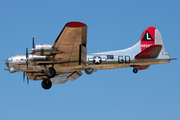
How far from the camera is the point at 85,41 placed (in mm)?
21688

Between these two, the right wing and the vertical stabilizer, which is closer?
the right wing

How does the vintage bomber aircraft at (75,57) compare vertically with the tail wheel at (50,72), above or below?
above

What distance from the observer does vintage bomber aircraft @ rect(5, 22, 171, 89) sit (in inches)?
847

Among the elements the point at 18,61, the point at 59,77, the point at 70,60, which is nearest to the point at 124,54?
the point at 70,60

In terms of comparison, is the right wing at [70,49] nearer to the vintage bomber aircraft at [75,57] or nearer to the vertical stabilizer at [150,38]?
the vintage bomber aircraft at [75,57]

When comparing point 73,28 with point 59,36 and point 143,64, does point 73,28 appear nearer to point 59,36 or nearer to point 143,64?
point 59,36

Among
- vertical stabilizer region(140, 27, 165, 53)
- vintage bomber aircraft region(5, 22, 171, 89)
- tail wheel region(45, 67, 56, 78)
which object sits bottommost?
tail wheel region(45, 67, 56, 78)

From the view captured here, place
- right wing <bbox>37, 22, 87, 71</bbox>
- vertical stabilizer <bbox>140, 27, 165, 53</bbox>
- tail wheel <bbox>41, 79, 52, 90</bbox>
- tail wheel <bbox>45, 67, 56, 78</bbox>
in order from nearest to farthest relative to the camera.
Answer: right wing <bbox>37, 22, 87, 71</bbox>
tail wheel <bbox>45, 67, 56, 78</bbox>
tail wheel <bbox>41, 79, 52, 90</bbox>
vertical stabilizer <bbox>140, 27, 165, 53</bbox>

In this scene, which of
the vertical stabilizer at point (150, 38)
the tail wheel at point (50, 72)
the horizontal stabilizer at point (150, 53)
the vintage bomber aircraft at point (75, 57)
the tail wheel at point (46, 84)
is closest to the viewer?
the vintage bomber aircraft at point (75, 57)

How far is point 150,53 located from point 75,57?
6.71m

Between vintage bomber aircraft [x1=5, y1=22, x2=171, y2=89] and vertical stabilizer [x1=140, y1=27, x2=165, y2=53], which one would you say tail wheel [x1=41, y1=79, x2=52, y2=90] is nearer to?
vintage bomber aircraft [x1=5, y1=22, x2=171, y2=89]

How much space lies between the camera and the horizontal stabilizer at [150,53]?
24.2 m

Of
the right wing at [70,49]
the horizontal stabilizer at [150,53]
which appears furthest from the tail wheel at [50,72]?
the horizontal stabilizer at [150,53]

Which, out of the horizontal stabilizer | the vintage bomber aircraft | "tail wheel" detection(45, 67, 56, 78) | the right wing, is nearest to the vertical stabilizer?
the vintage bomber aircraft
